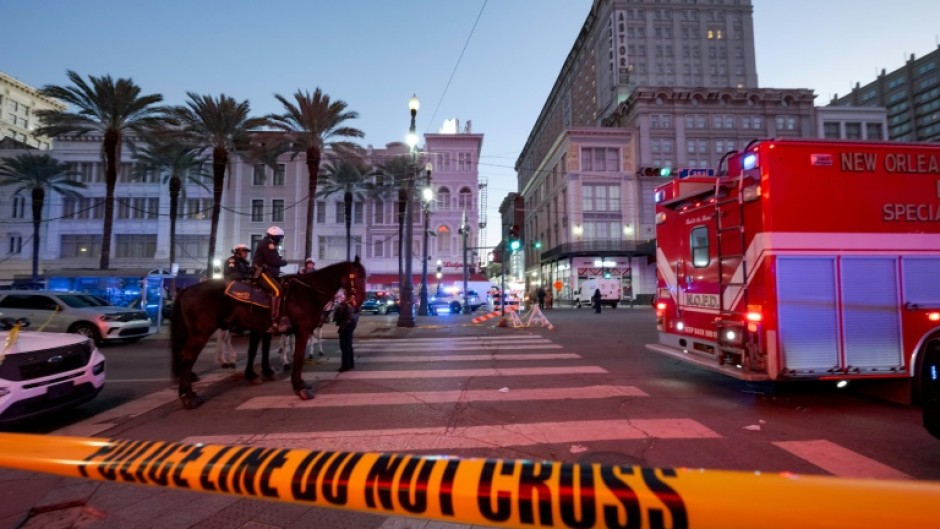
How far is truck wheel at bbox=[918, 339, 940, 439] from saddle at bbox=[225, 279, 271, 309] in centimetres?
735

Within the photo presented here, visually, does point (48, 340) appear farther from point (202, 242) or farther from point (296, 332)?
point (202, 242)

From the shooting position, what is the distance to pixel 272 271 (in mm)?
7094

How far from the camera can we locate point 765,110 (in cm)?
5303

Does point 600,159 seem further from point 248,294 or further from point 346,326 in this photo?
point 248,294

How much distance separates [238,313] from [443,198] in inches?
1643

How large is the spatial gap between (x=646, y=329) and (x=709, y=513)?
16377mm

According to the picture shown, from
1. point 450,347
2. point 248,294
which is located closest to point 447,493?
point 248,294

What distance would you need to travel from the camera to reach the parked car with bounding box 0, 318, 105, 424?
4.72 meters

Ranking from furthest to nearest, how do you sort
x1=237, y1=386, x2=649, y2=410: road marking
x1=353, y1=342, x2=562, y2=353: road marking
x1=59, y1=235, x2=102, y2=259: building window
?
x1=59, y1=235, x2=102, y2=259: building window → x1=353, y1=342, x2=562, y2=353: road marking → x1=237, y1=386, x2=649, y2=410: road marking

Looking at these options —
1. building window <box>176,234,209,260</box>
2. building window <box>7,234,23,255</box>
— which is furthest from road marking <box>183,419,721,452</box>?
building window <box>7,234,23,255</box>

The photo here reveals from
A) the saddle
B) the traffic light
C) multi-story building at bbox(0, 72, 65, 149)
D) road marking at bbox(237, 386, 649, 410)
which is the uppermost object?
multi-story building at bbox(0, 72, 65, 149)

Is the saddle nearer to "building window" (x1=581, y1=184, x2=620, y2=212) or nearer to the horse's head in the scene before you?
the horse's head

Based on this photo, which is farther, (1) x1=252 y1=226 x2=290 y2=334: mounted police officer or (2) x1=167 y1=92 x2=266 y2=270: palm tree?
(2) x1=167 y1=92 x2=266 y2=270: palm tree

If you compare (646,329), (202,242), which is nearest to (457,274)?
(202,242)
